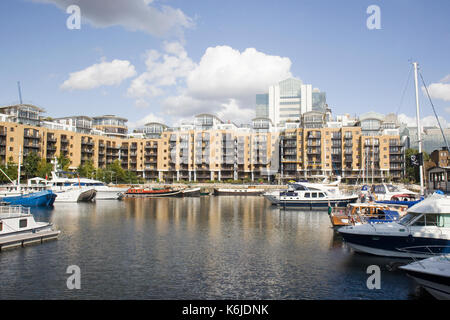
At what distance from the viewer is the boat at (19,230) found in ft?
92.9

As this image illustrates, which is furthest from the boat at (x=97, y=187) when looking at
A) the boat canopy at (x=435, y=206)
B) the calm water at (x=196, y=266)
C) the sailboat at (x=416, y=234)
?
the boat canopy at (x=435, y=206)

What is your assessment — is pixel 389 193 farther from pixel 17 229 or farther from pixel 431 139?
pixel 431 139

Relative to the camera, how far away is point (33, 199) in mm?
64062

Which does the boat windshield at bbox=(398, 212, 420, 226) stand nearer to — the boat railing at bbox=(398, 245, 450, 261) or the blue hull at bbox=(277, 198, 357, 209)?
the boat railing at bbox=(398, 245, 450, 261)

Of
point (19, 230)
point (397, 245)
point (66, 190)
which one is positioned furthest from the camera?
point (66, 190)

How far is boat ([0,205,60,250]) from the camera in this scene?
2832cm

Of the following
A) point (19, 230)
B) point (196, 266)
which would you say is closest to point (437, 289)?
point (196, 266)

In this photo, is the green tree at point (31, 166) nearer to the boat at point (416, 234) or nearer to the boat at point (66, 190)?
the boat at point (66, 190)

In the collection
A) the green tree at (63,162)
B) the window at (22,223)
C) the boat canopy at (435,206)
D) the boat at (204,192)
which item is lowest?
the boat at (204,192)

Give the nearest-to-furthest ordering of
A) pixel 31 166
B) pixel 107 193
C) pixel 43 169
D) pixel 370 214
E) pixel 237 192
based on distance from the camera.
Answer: pixel 370 214 < pixel 107 193 < pixel 31 166 < pixel 43 169 < pixel 237 192

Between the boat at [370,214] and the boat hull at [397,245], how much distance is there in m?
7.02

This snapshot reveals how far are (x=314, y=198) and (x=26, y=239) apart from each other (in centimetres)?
4726
